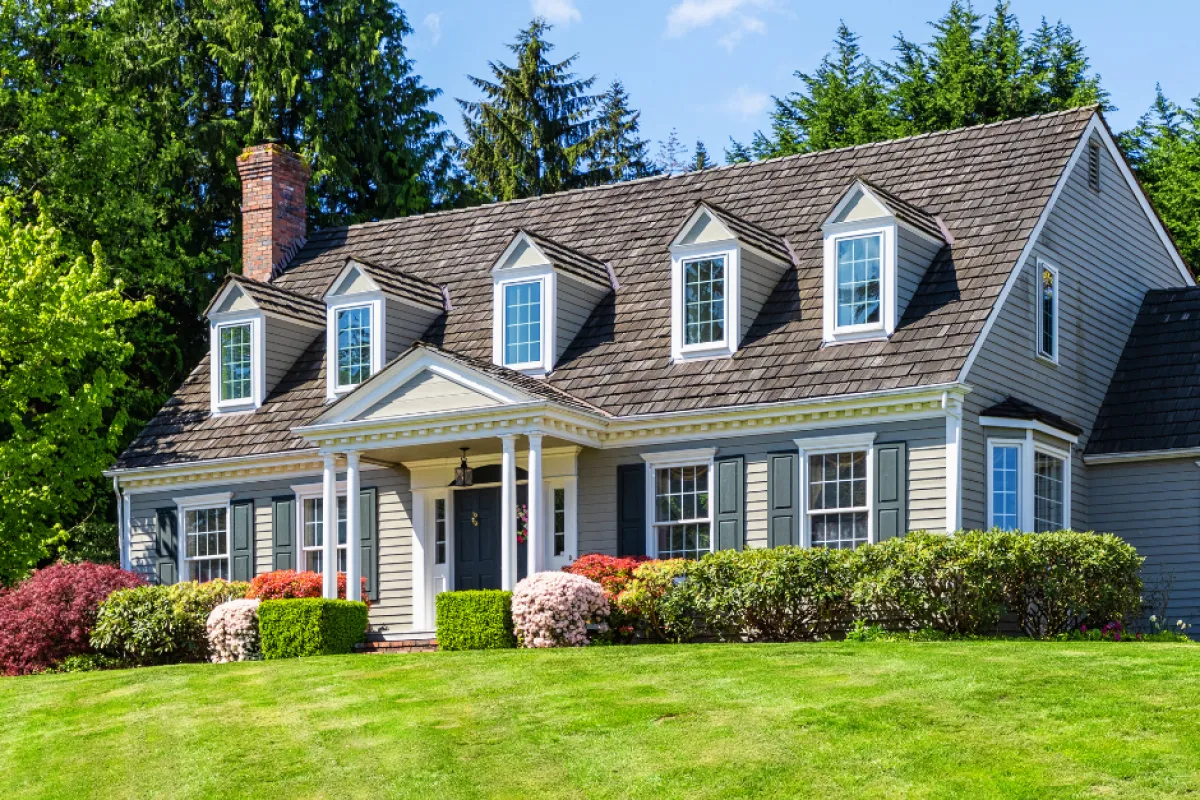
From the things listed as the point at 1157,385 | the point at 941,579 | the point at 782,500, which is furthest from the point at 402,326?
the point at 1157,385

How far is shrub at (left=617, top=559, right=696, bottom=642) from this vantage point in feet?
69.7

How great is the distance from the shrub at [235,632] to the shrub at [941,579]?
819 centimetres

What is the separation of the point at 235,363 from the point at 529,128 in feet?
61.8

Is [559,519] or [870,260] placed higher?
[870,260]

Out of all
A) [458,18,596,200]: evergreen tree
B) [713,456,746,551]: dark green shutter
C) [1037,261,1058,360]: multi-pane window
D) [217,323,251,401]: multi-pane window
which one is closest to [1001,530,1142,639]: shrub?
[713,456,746,551]: dark green shutter

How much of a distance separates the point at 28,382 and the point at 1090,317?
1612 centimetres

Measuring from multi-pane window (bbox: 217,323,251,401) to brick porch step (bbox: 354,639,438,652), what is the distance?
5518 millimetres

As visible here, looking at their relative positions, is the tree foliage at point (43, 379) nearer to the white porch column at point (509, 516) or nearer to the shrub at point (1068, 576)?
the white porch column at point (509, 516)

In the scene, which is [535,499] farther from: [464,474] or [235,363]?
[235,363]

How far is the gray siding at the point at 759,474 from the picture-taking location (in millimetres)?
21344

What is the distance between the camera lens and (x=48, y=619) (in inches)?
958

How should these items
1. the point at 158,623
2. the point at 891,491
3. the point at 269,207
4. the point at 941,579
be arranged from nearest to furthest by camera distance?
the point at 941,579, the point at 891,491, the point at 158,623, the point at 269,207

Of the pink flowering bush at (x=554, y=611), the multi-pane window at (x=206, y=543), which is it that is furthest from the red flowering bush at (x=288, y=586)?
the pink flowering bush at (x=554, y=611)

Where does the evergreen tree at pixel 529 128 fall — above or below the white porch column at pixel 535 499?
above
